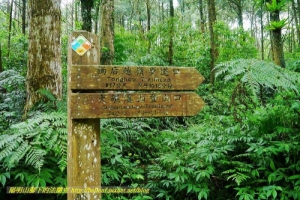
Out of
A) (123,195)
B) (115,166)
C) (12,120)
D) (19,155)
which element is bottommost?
(123,195)

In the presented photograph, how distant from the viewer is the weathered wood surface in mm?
2400

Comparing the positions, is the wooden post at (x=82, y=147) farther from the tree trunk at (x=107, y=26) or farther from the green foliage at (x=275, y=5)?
the tree trunk at (x=107, y=26)

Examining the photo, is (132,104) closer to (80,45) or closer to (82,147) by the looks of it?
(82,147)

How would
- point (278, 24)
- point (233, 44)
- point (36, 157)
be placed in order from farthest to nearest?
point (233, 44) < point (278, 24) < point (36, 157)

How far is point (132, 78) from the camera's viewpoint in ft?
8.23

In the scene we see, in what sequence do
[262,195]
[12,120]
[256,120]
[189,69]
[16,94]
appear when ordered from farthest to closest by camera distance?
[16,94], [12,120], [256,120], [262,195], [189,69]

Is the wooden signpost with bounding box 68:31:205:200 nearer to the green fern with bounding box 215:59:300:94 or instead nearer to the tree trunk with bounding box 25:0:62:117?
the green fern with bounding box 215:59:300:94

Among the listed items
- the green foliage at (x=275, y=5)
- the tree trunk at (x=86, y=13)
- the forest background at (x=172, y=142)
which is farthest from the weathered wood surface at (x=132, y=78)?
the tree trunk at (x=86, y=13)

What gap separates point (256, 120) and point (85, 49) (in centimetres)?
245

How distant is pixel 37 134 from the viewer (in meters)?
3.05

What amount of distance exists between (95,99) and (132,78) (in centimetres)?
37

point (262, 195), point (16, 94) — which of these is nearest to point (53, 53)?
point (16, 94)

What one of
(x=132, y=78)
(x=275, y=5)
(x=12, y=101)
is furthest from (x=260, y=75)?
(x=12, y=101)

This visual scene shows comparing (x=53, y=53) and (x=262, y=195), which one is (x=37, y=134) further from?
(x=262, y=195)
